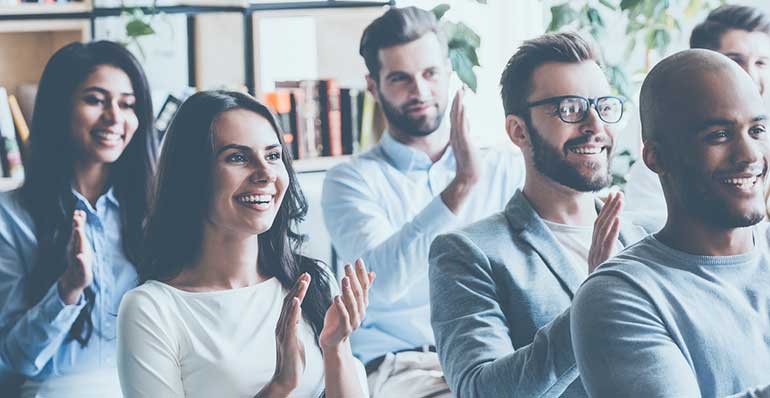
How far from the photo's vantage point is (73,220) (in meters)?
2.38

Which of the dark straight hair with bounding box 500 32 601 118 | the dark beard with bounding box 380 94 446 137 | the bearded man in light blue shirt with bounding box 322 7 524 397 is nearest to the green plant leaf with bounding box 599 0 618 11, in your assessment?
the bearded man in light blue shirt with bounding box 322 7 524 397

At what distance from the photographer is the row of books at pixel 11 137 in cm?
327

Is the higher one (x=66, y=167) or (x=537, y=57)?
(x=537, y=57)

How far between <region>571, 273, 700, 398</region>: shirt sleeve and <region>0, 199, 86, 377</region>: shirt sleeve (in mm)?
1321

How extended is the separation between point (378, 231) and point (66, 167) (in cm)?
81

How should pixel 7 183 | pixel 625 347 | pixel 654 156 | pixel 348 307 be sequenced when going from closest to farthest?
1. pixel 625 347
2. pixel 654 156
3. pixel 348 307
4. pixel 7 183

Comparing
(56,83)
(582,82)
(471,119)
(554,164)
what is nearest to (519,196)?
(554,164)

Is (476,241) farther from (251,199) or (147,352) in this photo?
(147,352)

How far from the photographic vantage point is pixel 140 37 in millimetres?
3465

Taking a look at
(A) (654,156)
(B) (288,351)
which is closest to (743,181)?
(A) (654,156)

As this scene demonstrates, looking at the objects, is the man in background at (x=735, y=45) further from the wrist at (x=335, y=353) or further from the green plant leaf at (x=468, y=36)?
the wrist at (x=335, y=353)

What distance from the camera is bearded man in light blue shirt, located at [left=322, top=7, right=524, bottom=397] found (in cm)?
260

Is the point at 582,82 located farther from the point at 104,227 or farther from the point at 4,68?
the point at 4,68

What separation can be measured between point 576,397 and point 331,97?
1.98m
